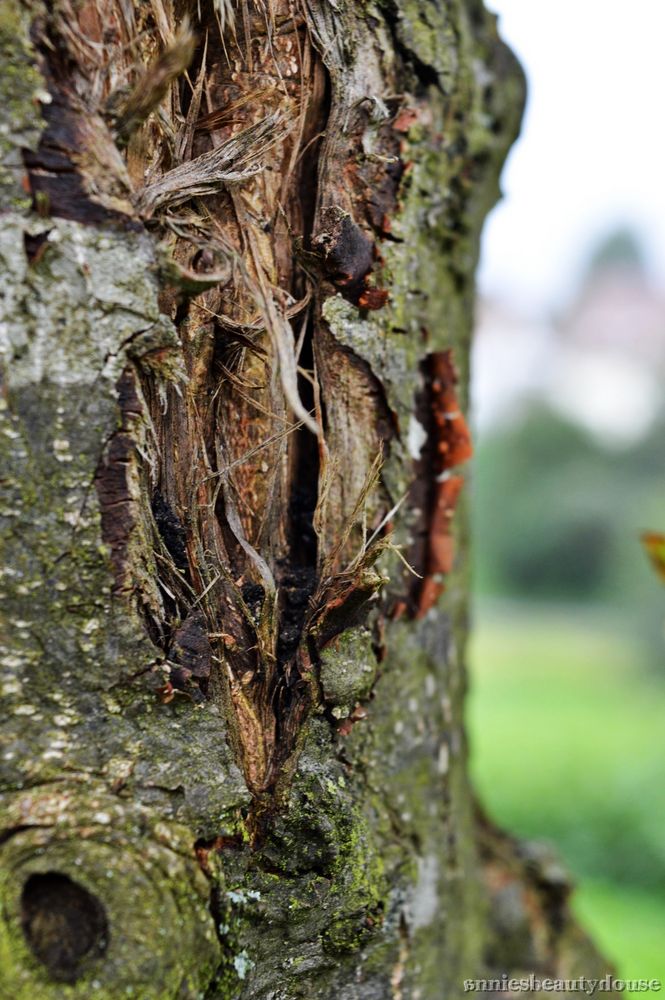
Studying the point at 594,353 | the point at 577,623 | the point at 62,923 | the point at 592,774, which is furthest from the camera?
the point at 594,353

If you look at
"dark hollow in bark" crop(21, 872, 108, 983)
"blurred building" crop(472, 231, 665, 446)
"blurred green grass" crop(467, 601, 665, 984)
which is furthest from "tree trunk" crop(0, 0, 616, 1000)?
"blurred building" crop(472, 231, 665, 446)

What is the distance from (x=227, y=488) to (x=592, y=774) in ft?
12.1

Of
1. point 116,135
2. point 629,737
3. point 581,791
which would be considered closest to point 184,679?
point 116,135

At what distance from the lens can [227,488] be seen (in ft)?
3.39

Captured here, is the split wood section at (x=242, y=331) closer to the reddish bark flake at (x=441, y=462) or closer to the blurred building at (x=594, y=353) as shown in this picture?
the reddish bark flake at (x=441, y=462)

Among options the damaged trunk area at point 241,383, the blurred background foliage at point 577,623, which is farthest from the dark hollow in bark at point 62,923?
the blurred background foliage at point 577,623

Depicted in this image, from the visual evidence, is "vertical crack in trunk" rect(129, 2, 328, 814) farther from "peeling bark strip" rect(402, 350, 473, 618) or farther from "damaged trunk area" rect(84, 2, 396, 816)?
"peeling bark strip" rect(402, 350, 473, 618)

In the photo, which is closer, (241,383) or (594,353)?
(241,383)

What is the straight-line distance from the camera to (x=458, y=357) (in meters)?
1.41

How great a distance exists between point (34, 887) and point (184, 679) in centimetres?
25

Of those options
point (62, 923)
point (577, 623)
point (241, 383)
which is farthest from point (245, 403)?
point (577, 623)

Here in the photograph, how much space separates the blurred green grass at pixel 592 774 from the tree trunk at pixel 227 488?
32.4 inches

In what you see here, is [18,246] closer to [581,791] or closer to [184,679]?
[184,679]

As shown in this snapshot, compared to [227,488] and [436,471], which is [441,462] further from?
[227,488]
